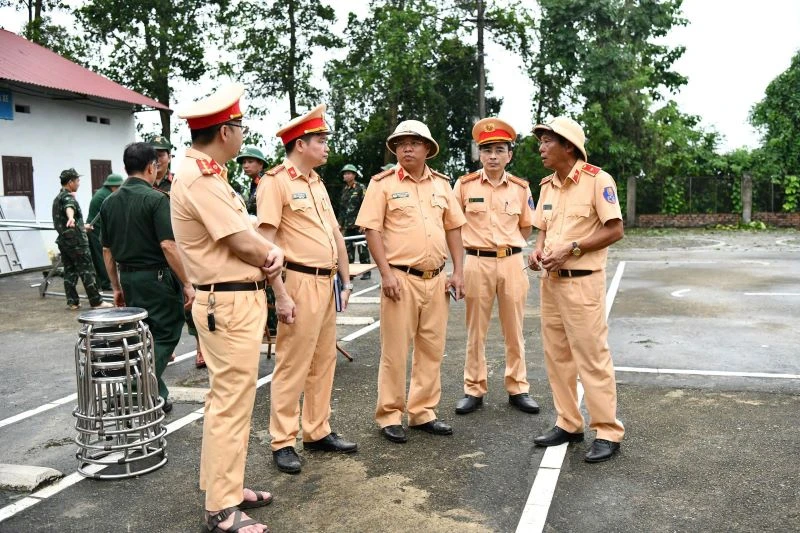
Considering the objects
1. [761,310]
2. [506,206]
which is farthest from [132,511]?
[761,310]

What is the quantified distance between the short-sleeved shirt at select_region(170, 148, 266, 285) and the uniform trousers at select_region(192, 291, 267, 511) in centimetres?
11

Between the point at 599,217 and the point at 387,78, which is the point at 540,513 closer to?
the point at 599,217

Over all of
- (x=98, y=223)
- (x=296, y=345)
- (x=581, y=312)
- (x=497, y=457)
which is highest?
(x=98, y=223)

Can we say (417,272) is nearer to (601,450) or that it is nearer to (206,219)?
(601,450)

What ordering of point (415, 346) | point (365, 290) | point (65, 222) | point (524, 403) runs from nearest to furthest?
point (415, 346) → point (524, 403) → point (65, 222) → point (365, 290)

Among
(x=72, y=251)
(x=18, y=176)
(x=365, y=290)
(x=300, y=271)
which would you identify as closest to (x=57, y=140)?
(x=18, y=176)

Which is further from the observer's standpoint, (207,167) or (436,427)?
(436,427)

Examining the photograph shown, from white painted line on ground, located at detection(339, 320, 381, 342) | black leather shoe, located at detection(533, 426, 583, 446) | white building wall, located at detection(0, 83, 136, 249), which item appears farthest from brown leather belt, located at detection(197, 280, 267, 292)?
white building wall, located at detection(0, 83, 136, 249)

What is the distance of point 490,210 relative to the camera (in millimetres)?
5844

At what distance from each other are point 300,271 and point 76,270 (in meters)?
7.56

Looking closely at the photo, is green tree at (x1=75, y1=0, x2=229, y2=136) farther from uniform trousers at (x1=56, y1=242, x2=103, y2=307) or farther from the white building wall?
uniform trousers at (x1=56, y1=242, x2=103, y2=307)

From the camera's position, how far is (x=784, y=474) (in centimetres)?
424

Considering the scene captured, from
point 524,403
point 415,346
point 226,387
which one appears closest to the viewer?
point 226,387

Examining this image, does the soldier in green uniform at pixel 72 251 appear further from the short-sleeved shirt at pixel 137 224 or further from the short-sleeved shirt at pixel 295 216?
the short-sleeved shirt at pixel 295 216
